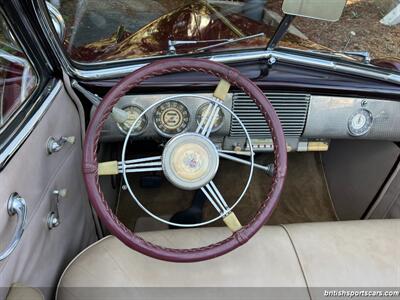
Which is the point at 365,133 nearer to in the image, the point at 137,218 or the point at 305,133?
the point at 305,133

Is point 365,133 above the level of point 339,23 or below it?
below

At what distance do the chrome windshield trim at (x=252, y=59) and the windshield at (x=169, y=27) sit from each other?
50 mm

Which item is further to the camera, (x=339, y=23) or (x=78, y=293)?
(x=339, y=23)

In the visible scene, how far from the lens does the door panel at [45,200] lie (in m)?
1.26

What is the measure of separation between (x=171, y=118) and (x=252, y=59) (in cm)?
42

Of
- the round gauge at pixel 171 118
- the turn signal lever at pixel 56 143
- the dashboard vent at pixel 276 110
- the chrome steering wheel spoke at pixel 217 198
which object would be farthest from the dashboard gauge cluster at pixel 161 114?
the chrome steering wheel spoke at pixel 217 198

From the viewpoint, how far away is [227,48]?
1929 millimetres

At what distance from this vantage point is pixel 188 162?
151 centimetres

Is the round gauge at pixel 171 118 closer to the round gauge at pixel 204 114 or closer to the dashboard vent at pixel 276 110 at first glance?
the round gauge at pixel 204 114

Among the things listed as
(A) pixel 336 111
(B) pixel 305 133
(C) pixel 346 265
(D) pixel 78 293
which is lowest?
(D) pixel 78 293

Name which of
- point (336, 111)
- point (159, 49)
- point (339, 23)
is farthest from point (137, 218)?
point (339, 23)

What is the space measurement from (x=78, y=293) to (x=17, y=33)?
84cm

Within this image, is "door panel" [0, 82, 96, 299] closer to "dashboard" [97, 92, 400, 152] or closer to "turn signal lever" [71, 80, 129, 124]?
"turn signal lever" [71, 80, 129, 124]

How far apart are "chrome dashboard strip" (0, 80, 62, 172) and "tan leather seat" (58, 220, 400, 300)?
46cm
